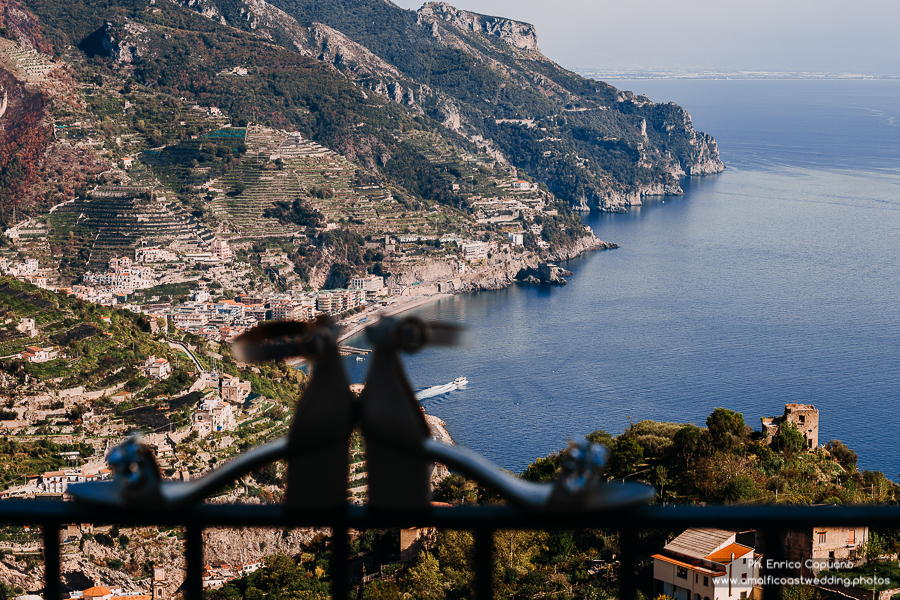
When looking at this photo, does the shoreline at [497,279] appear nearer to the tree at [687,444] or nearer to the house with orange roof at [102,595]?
the tree at [687,444]

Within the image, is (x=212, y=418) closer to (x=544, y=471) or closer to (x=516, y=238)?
(x=544, y=471)

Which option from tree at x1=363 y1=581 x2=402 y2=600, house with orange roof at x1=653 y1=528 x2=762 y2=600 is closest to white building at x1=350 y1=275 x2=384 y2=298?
tree at x1=363 y1=581 x2=402 y2=600

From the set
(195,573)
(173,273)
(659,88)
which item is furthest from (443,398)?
(659,88)

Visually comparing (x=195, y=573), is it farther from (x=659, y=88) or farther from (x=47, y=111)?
(x=659, y=88)

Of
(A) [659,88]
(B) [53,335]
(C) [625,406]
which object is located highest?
(A) [659,88]

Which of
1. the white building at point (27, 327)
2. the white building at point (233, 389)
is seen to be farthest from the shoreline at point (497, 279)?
the white building at point (27, 327)

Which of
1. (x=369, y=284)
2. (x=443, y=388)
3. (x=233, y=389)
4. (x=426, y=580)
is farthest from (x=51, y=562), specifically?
(x=369, y=284)
